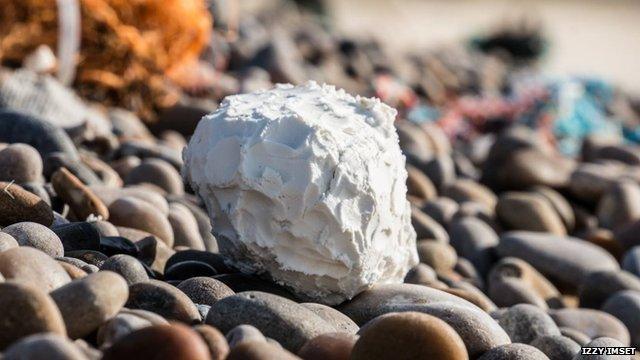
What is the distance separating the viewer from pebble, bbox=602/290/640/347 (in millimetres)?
4184

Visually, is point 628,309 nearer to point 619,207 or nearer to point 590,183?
point 619,207

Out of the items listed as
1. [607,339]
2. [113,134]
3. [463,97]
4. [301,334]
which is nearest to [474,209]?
[113,134]

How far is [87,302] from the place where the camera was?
2.42 meters

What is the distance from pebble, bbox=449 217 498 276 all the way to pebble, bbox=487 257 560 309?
7.5 inches

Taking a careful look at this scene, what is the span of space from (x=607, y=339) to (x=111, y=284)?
5.11ft

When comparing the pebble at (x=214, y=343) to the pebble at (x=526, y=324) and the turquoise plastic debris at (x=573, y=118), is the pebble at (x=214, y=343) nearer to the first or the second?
the pebble at (x=526, y=324)

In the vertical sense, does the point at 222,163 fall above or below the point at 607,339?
above

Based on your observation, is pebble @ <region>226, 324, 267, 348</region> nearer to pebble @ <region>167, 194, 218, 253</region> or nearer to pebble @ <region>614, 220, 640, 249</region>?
pebble @ <region>167, 194, 218, 253</region>

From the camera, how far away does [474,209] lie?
5656 millimetres

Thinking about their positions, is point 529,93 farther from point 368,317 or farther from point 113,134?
point 368,317

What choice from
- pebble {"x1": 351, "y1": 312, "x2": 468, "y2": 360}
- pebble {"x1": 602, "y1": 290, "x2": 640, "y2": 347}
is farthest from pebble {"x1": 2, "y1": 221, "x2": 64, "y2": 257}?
pebble {"x1": 602, "y1": 290, "x2": 640, "y2": 347}

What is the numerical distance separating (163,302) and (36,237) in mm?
478

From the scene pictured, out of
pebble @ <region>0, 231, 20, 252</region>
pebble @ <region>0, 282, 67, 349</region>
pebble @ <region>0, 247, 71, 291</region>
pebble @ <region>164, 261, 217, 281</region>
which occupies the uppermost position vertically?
pebble @ <region>0, 282, 67, 349</region>

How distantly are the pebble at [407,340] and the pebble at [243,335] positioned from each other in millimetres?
221
